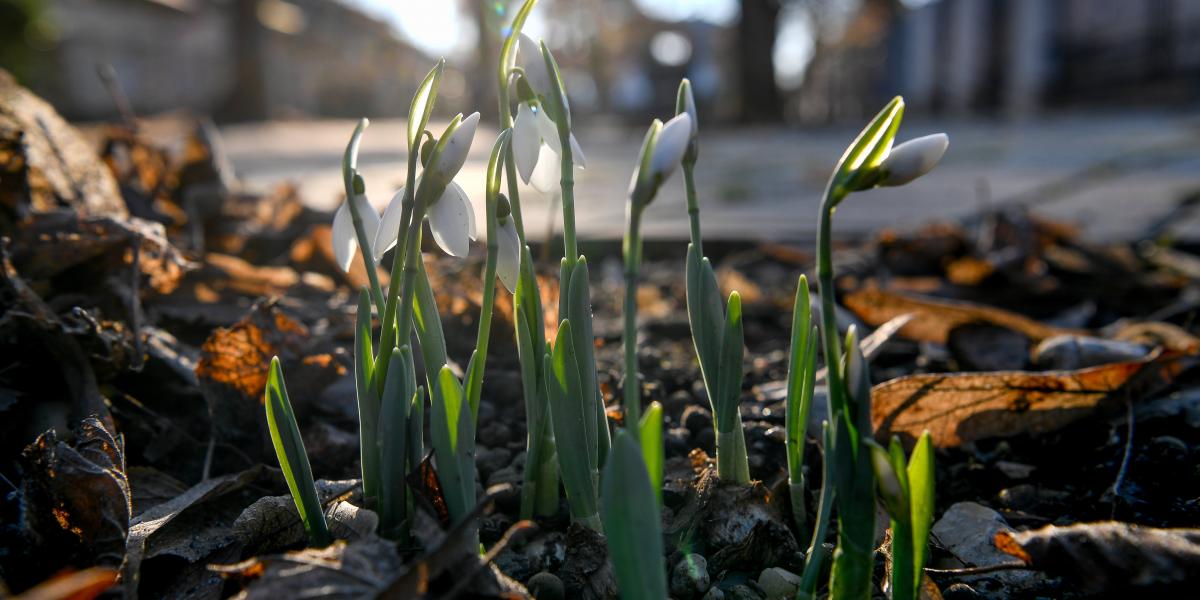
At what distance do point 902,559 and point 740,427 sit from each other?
270 millimetres

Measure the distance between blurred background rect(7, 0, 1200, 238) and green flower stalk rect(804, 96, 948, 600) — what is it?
32.7 inches

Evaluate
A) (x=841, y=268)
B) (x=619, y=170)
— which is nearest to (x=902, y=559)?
(x=841, y=268)

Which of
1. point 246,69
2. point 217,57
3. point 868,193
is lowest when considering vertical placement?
point 868,193

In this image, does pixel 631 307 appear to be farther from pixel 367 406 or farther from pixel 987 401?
pixel 987 401

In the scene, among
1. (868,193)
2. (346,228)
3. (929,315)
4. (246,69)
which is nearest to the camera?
(346,228)

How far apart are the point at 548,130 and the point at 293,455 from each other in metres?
0.42

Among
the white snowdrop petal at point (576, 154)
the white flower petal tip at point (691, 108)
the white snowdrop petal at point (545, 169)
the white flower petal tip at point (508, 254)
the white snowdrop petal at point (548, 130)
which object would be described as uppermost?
the white flower petal tip at point (691, 108)

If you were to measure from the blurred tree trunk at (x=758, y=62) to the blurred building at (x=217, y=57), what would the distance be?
38.6 feet

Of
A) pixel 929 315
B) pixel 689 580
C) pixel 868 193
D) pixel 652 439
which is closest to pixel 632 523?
pixel 652 439

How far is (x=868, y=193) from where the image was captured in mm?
4891

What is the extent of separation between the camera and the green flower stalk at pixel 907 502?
737 millimetres

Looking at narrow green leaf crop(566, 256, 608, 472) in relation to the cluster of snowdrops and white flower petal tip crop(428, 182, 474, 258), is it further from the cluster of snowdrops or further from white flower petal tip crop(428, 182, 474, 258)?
white flower petal tip crop(428, 182, 474, 258)

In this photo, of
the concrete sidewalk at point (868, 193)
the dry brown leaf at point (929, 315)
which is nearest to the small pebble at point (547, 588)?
the concrete sidewalk at point (868, 193)

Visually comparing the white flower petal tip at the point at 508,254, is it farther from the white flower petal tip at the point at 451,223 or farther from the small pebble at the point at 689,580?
the small pebble at the point at 689,580
